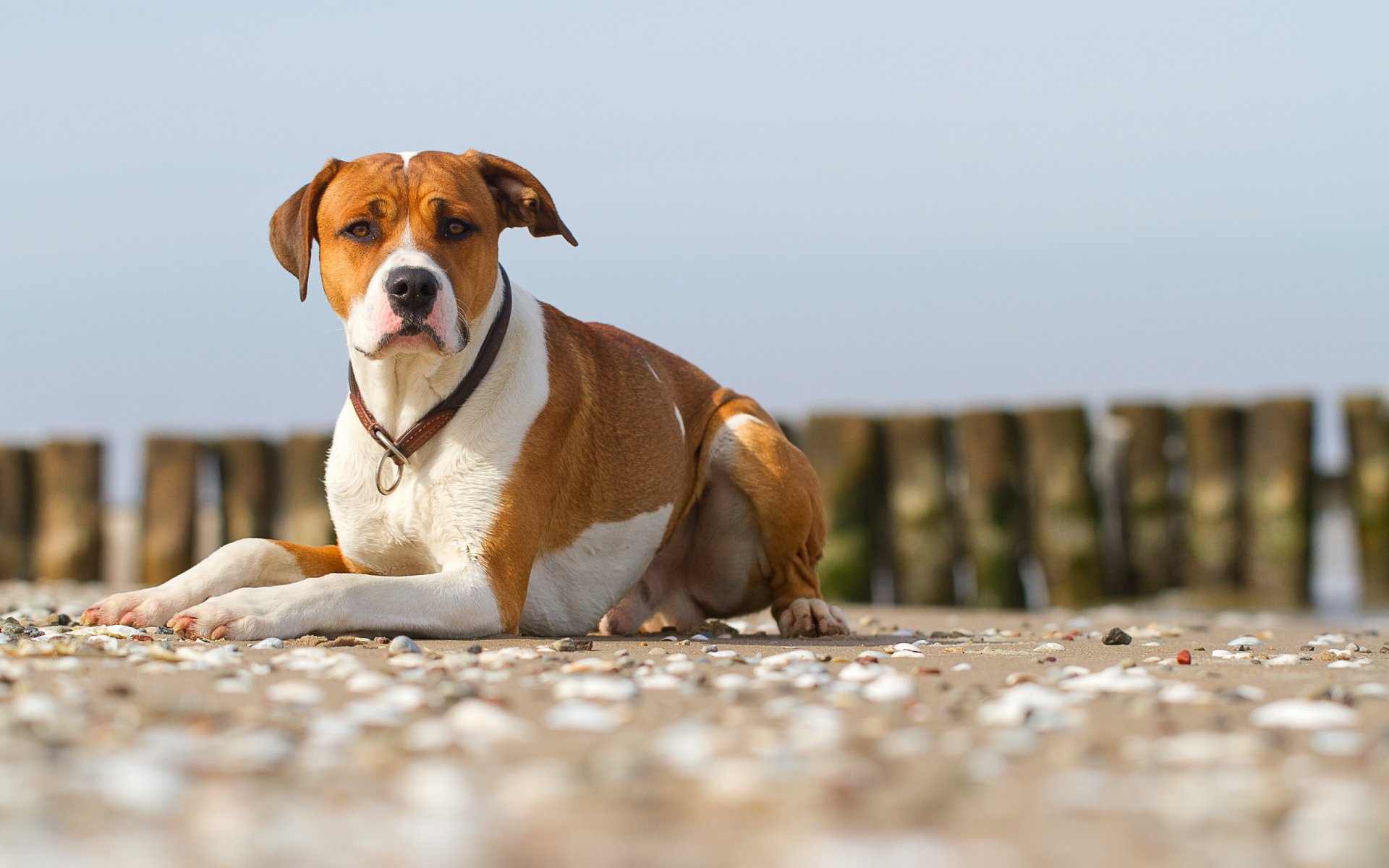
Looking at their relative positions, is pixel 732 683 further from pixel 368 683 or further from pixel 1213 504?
pixel 1213 504

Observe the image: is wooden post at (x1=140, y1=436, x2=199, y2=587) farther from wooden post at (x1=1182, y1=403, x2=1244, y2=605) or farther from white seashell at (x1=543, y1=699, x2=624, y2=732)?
white seashell at (x1=543, y1=699, x2=624, y2=732)

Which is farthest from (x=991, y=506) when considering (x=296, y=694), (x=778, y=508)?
(x=296, y=694)

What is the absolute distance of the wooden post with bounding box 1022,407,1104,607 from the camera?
39.3 ft

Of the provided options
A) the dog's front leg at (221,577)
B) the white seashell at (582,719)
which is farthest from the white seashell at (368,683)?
the dog's front leg at (221,577)

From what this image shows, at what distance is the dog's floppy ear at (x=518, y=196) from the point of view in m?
5.92

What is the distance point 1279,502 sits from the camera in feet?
39.8

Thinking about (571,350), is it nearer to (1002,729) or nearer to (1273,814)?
(1002,729)

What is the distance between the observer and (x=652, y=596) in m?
6.85

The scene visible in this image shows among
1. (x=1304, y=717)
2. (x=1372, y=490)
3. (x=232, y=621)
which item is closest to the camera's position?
(x=1304, y=717)

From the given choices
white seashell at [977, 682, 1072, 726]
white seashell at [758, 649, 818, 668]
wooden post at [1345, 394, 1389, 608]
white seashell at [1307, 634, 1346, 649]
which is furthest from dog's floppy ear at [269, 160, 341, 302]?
wooden post at [1345, 394, 1389, 608]

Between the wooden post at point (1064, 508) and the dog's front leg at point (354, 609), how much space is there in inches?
299

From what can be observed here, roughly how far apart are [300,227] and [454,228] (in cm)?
68

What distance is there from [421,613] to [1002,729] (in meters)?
2.69

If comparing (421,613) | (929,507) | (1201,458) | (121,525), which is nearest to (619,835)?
(421,613)
